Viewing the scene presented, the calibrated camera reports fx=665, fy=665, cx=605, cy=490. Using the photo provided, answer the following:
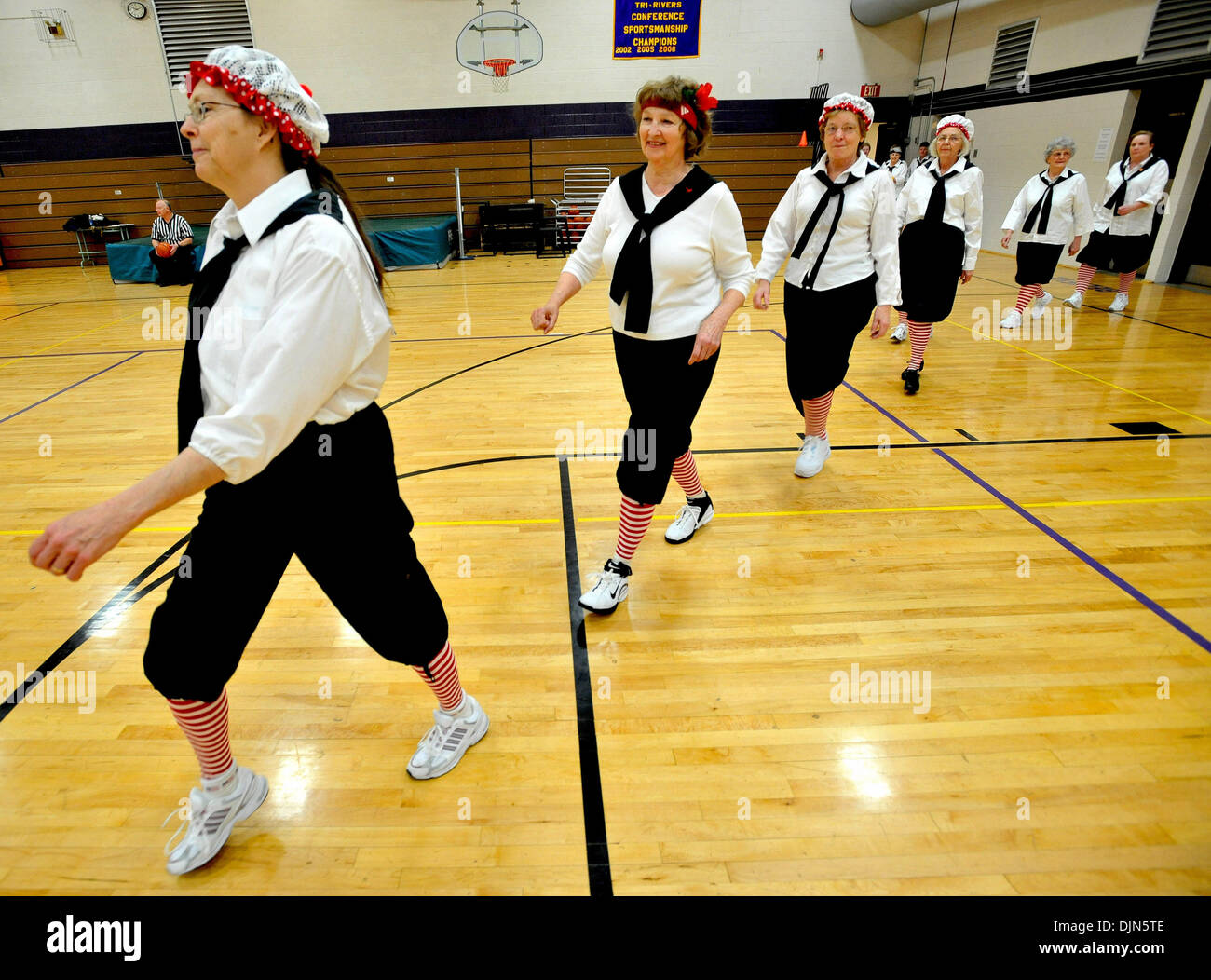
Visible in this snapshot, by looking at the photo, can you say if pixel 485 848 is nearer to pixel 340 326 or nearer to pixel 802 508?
pixel 340 326

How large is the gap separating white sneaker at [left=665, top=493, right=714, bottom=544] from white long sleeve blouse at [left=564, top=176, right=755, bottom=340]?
1.09 m

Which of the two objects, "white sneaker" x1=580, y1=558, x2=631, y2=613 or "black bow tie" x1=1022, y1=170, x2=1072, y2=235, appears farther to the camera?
"black bow tie" x1=1022, y1=170, x2=1072, y2=235

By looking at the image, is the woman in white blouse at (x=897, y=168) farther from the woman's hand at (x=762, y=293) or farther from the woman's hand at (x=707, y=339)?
the woman's hand at (x=707, y=339)

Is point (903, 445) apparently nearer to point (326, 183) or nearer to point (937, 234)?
point (937, 234)

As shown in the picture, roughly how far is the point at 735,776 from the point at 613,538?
1.42 metres

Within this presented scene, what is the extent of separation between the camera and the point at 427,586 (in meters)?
1.69

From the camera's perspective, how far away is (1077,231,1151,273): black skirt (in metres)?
7.23

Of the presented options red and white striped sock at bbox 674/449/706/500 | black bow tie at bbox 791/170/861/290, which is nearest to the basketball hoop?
black bow tie at bbox 791/170/861/290

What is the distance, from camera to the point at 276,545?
1.43 meters

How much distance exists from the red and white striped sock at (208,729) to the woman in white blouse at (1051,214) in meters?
6.74

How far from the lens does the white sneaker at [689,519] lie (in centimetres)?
308

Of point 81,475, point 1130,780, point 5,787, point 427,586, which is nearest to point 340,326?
point 427,586

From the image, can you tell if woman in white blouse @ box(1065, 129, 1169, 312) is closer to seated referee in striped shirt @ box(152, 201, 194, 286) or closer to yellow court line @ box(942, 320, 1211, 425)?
yellow court line @ box(942, 320, 1211, 425)

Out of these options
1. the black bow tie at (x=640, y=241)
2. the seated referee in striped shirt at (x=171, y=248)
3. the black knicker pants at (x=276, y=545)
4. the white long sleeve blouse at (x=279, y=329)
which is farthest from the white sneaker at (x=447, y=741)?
the seated referee in striped shirt at (x=171, y=248)
